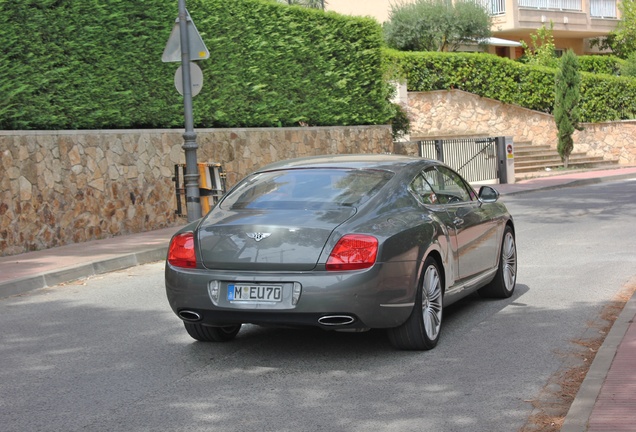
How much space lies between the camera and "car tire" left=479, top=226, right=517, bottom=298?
365 inches

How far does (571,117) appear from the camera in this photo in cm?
3538

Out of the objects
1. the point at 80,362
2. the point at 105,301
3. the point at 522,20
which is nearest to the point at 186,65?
the point at 105,301

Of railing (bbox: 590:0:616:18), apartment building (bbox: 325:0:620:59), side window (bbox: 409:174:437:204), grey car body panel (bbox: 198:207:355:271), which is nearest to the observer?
grey car body panel (bbox: 198:207:355:271)

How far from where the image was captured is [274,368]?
6.68 metres

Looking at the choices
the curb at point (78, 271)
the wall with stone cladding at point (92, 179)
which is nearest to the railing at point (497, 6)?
the wall with stone cladding at point (92, 179)

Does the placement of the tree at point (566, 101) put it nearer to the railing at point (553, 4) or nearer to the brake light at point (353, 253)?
the railing at point (553, 4)

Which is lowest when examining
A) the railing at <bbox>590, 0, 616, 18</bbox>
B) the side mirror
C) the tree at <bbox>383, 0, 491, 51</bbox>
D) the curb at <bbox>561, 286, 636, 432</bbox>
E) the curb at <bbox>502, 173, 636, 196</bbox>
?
the curb at <bbox>502, 173, 636, 196</bbox>

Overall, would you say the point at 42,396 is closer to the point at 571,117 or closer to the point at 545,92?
the point at 571,117

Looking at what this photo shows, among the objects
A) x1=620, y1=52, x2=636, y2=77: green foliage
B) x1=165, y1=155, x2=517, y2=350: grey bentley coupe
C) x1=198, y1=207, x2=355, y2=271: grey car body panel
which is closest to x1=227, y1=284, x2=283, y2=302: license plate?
x1=165, y1=155, x2=517, y2=350: grey bentley coupe

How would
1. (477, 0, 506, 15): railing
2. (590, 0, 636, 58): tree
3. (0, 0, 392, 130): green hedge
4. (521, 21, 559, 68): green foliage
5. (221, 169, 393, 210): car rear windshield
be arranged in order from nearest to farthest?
(221, 169, 393, 210): car rear windshield
(0, 0, 392, 130): green hedge
(521, 21, 559, 68): green foliage
(477, 0, 506, 15): railing
(590, 0, 636, 58): tree

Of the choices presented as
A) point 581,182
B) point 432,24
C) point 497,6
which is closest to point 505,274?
point 581,182

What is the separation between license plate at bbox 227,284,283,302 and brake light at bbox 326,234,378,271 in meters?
0.39

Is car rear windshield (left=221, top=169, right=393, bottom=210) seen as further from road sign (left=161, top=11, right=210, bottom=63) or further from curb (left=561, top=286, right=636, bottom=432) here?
road sign (left=161, top=11, right=210, bottom=63)

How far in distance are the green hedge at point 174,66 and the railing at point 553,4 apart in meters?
22.7
